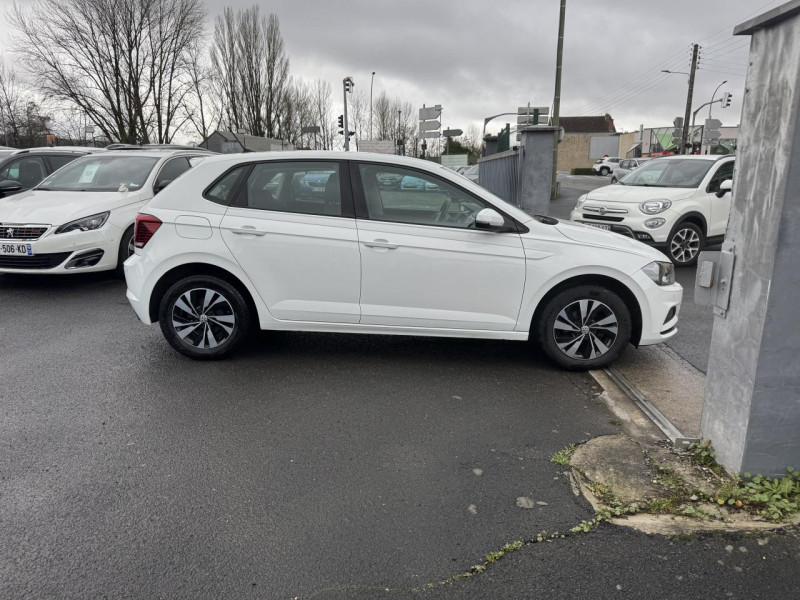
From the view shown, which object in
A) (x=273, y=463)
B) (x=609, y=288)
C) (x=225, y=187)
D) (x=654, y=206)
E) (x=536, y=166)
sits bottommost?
(x=273, y=463)

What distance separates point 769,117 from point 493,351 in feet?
10.2

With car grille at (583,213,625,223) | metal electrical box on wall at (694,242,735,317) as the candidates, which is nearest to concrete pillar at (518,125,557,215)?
car grille at (583,213,625,223)

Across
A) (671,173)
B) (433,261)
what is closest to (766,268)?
(433,261)

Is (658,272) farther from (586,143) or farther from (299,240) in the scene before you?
(586,143)

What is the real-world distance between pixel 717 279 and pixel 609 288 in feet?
5.40

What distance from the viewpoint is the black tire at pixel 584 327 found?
4.82 m

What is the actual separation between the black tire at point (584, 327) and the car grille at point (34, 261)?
584 centimetres

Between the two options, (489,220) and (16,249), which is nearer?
(489,220)

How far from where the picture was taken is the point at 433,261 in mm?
4734

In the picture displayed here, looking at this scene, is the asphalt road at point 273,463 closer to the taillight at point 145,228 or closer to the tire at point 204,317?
the tire at point 204,317

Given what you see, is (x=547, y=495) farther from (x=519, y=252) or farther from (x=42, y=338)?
(x=42, y=338)

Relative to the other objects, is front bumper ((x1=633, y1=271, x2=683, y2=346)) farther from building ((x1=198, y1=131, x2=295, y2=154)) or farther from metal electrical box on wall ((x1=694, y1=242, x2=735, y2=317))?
building ((x1=198, y1=131, x2=295, y2=154))

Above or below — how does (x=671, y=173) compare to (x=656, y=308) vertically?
above

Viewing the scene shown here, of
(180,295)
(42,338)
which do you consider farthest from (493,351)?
(42,338)
